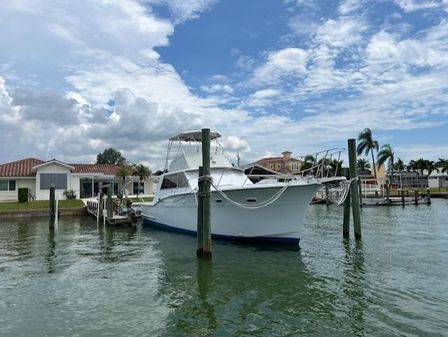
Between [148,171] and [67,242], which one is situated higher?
[148,171]

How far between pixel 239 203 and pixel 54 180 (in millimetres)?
30239

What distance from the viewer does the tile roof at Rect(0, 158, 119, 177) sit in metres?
39.3

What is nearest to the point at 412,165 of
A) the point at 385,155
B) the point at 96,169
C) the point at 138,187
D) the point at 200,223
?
the point at 385,155

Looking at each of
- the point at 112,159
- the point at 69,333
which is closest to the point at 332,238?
the point at 69,333

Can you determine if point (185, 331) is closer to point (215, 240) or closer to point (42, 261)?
point (42, 261)

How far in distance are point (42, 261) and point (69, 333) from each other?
24.0 feet

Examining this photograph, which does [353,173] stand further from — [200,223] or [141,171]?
[141,171]

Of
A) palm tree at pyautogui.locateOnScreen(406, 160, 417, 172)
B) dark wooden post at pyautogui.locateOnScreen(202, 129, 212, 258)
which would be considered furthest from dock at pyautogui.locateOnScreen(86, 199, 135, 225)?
palm tree at pyautogui.locateOnScreen(406, 160, 417, 172)

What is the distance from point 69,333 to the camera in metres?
7.11

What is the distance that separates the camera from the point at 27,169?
40.4 meters

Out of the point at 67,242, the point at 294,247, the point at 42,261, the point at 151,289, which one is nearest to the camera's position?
the point at 151,289

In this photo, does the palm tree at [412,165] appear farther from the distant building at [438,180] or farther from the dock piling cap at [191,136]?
the dock piling cap at [191,136]

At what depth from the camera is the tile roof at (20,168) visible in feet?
128

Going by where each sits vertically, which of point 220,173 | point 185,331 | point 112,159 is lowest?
point 185,331
